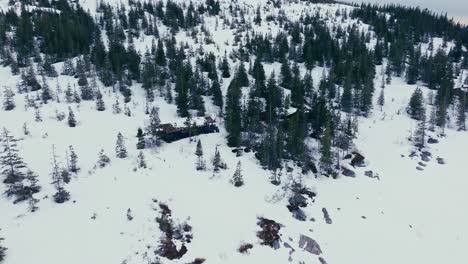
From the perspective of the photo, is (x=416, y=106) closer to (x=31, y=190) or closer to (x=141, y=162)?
(x=141, y=162)

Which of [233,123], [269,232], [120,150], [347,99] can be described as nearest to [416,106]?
[347,99]

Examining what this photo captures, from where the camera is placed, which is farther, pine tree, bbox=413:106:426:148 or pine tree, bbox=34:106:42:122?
pine tree, bbox=413:106:426:148

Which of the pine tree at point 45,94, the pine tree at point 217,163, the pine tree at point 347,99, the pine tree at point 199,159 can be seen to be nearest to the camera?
the pine tree at point 217,163

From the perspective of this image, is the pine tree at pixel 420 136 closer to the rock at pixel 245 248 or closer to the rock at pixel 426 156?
the rock at pixel 426 156

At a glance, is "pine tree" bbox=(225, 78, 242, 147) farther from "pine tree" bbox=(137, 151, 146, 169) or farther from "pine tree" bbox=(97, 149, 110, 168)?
"pine tree" bbox=(97, 149, 110, 168)

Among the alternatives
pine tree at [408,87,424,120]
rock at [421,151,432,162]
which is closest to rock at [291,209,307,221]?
rock at [421,151,432,162]

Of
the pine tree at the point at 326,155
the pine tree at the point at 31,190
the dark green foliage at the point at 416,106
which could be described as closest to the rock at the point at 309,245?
the pine tree at the point at 326,155
